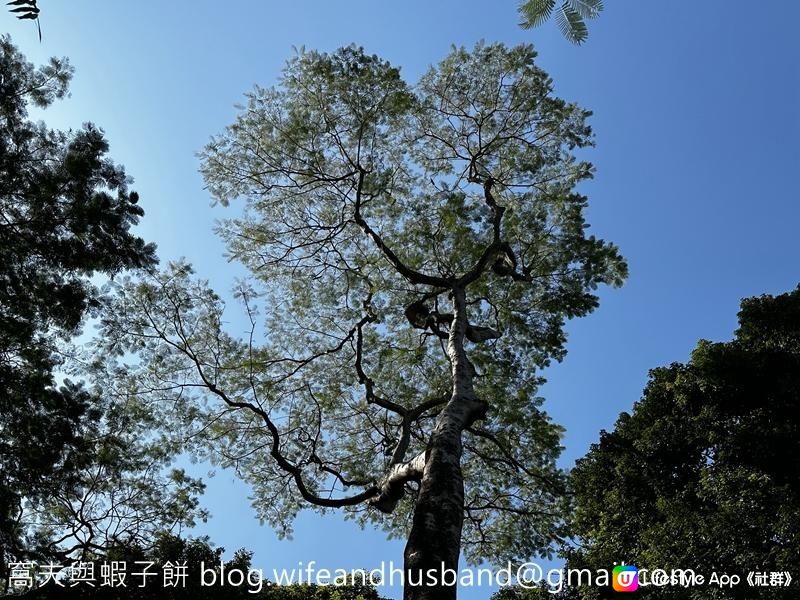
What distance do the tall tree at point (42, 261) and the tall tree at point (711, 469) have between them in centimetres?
758

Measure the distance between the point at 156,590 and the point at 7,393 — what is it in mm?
3651

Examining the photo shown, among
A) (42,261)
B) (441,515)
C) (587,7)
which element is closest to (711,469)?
(441,515)

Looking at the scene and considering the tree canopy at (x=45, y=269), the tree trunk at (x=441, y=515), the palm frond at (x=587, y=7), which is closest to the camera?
the palm frond at (x=587, y=7)

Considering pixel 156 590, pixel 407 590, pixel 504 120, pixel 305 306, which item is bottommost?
pixel 156 590

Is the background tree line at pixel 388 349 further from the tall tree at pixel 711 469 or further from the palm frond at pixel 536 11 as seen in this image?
the palm frond at pixel 536 11

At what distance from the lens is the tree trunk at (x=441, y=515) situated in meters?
4.44

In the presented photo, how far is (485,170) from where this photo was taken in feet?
40.9

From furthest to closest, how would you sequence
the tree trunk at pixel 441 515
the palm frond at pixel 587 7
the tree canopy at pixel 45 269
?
the tree canopy at pixel 45 269
the tree trunk at pixel 441 515
the palm frond at pixel 587 7

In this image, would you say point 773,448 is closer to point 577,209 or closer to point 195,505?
point 577,209

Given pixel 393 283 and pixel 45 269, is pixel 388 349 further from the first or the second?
pixel 45 269

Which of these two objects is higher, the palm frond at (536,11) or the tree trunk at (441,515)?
the palm frond at (536,11)

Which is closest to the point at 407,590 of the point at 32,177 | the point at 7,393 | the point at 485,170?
the point at 7,393

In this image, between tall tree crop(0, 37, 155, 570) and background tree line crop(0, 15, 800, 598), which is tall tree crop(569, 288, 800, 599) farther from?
tall tree crop(0, 37, 155, 570)

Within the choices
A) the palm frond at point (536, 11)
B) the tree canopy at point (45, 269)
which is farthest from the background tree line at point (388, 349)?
the palm frond at point (536, 11)
